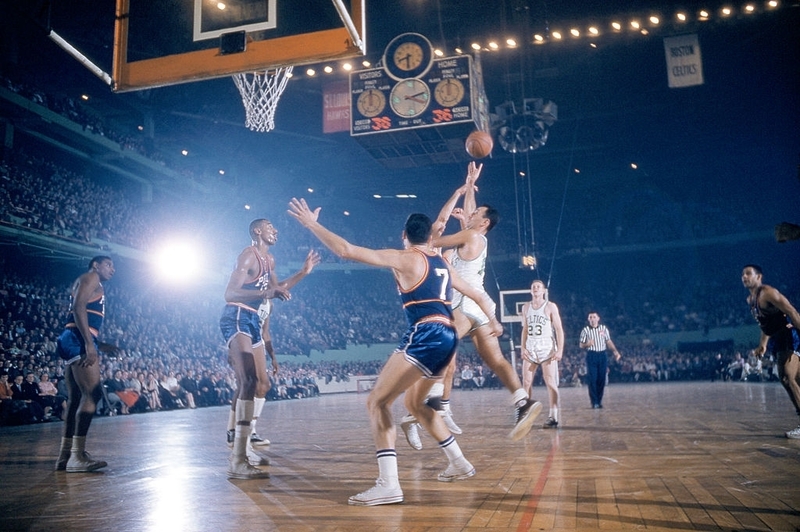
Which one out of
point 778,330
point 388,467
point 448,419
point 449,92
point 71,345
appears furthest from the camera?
point 449,92

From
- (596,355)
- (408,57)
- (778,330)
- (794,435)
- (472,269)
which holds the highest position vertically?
(408,57)

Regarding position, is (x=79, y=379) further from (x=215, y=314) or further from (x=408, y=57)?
(x=215, y=314)

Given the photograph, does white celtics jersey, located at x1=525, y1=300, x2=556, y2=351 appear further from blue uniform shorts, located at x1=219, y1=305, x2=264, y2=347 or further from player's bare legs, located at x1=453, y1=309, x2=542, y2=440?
blue uniform shorts, located at x1=219, y1=305, x2=264, y2=347

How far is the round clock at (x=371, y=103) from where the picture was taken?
14500mm

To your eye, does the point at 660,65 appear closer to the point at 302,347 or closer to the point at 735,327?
the point at 735,327

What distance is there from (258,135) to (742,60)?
21078 millimetres

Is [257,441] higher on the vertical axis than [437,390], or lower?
lower

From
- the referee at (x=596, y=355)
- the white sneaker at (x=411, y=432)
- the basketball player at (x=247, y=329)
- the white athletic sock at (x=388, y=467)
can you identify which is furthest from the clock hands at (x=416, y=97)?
the white athletic sock at (x=388, y=467)

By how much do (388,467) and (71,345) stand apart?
146 inches

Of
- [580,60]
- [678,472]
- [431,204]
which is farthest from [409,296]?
[431,204]

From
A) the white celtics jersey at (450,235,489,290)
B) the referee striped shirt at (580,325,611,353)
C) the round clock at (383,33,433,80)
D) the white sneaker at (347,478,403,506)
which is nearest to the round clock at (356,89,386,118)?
the round clock at (383,33,433,80)

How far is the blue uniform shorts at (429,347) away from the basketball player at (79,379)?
339cm

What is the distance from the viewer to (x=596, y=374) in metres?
11.8

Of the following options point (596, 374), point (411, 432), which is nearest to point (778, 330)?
point (411, 432)
